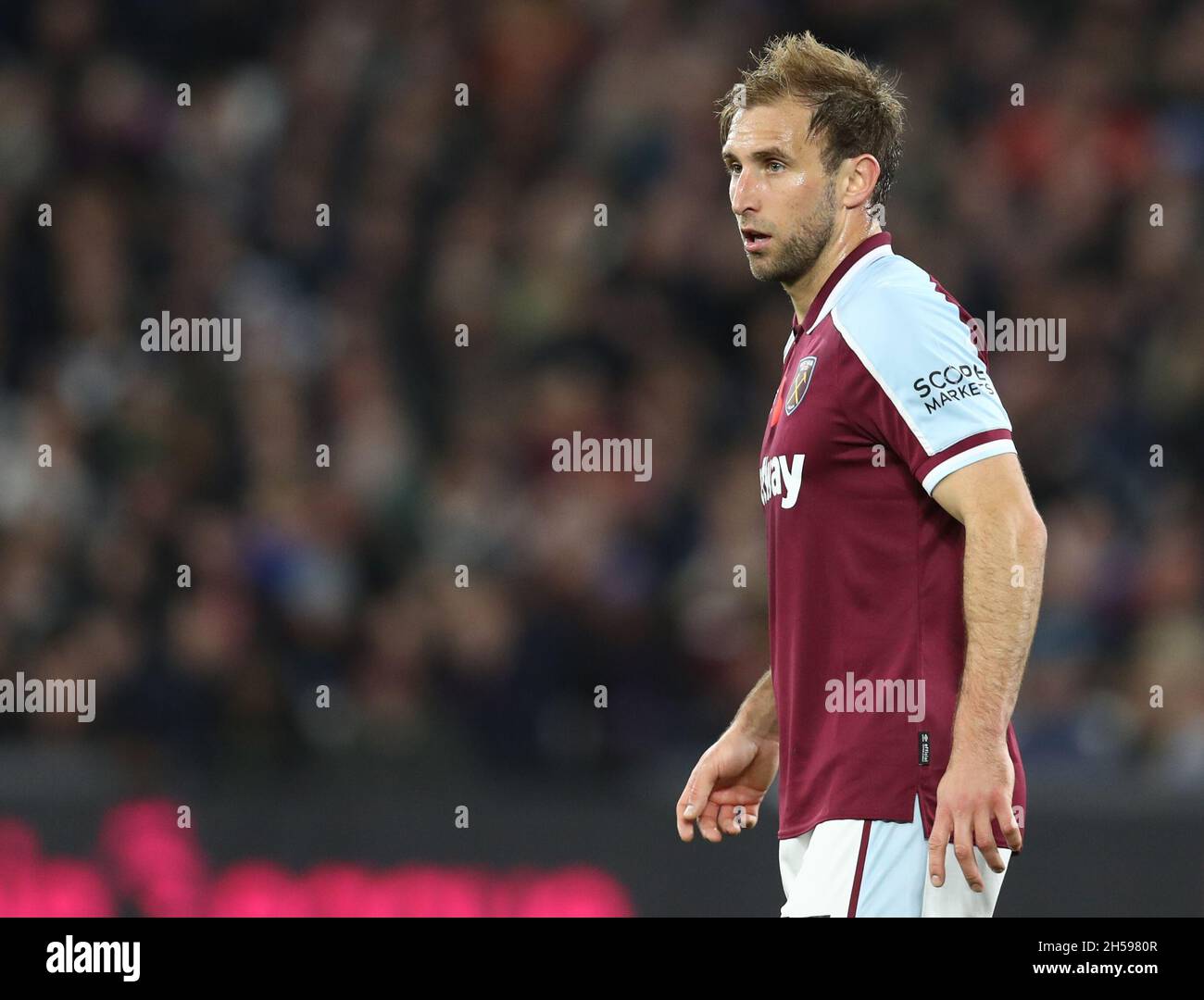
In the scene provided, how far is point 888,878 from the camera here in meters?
3.12

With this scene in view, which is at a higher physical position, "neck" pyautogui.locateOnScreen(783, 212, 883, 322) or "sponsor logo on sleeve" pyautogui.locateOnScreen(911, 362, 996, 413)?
"neck" pyautogui.locateOnScreen(783, 212, 883, 322)

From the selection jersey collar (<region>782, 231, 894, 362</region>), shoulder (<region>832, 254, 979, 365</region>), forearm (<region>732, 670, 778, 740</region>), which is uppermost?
jersey collar (<region>782, 231, 894, 362</region>)

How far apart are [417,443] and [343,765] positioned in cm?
166

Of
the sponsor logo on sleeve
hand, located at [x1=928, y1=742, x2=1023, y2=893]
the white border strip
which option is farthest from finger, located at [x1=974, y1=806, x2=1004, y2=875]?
the sponsor logo on sleeve

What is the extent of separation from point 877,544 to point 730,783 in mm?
751

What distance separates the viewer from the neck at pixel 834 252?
3484mm

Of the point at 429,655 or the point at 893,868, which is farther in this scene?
the point at 429,655

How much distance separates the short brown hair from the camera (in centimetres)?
349

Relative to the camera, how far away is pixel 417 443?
750cm

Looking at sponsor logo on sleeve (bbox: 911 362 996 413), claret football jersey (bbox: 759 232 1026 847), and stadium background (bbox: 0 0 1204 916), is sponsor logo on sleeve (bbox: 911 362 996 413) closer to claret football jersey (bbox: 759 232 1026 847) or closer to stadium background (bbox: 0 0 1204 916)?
claret football jersey (bbox: 759 232 1026 847)

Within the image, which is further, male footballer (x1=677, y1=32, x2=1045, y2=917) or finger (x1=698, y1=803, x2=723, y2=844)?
finger (x1=698, y1=803, x2=723, y2=844)

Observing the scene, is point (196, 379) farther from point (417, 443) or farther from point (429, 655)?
point (429, 655)

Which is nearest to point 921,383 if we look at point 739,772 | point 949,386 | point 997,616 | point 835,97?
point 949,386

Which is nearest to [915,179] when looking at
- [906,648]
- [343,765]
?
[343,765]
